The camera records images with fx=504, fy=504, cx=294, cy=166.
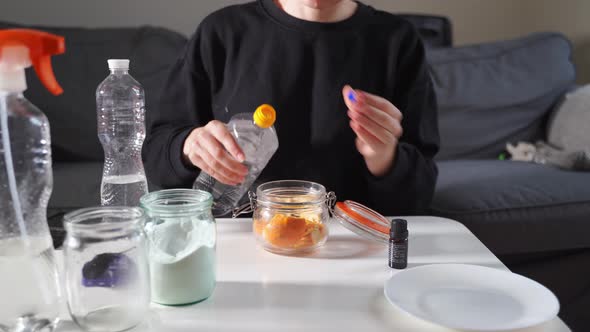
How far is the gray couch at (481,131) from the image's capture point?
1508 mm

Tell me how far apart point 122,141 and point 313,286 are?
683mm

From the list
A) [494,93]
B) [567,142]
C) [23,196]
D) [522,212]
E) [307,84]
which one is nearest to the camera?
[23,196]

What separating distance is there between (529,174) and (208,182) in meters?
1.16

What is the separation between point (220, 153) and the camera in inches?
31.4

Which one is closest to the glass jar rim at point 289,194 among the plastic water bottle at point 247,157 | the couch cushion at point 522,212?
the plastic water bottle at point 247,157

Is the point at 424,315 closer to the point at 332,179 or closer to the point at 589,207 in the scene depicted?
the point at 332,179

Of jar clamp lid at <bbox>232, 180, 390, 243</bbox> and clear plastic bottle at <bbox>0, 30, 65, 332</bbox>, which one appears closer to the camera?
clear plastic bottle at <bbox>0, 30, 65, 332</bbox>

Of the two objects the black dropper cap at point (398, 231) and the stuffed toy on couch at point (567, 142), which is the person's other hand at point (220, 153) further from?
the stuffed toy on couch at point (567, 142)

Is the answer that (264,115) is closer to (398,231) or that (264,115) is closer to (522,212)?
(398,231)

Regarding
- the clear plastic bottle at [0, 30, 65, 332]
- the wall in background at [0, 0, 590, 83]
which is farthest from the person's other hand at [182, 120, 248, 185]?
the wall in background at [0, 0, 590, 83]

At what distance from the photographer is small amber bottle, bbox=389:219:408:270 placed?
2.22 feet

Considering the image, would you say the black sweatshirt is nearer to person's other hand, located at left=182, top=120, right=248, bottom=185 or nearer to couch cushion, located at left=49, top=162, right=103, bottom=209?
person's other hand, located at left=182, top=120, right=248, bottom=185

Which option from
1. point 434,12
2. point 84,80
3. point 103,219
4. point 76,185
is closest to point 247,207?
point 103,219

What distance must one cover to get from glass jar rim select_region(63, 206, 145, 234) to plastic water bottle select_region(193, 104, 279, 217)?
19.2 inches
